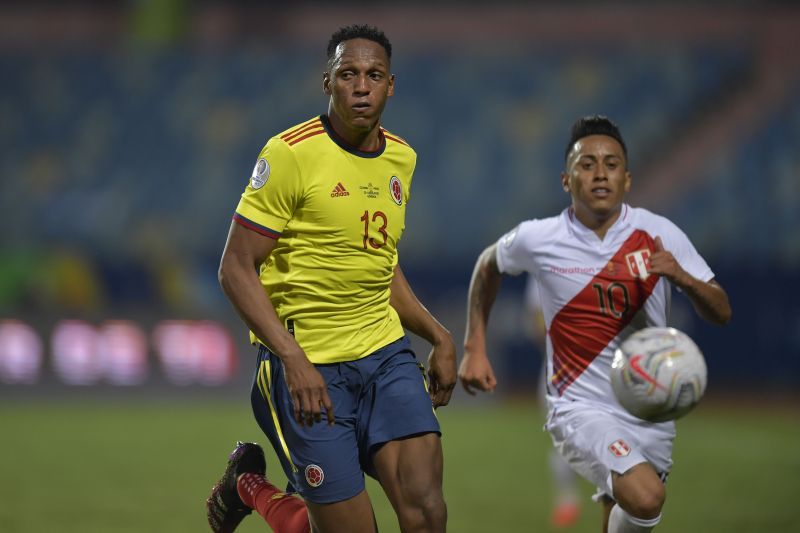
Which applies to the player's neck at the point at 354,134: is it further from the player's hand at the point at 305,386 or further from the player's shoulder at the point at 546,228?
the player's shoulder at the point at 546,228

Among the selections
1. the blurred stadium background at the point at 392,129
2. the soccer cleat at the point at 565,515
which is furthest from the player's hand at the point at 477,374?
the blurred stadium background at the point at 392,129

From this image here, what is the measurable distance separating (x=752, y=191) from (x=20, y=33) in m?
15.0

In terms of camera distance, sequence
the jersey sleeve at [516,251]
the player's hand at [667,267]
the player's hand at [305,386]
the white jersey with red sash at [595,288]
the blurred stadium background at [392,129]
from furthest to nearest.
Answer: the blurred stadium background at [392,129], the jersey sleeve at [516,251], the white jersey with red sash at [595,288], the player's hand at [667,267], the player's hand at [305,386]

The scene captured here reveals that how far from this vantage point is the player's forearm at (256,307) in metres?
4.66

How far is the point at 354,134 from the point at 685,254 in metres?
1.84

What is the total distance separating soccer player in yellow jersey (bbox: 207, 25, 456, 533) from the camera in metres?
4.77

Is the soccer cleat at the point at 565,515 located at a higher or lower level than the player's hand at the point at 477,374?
lower

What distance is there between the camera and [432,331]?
17.8 feet

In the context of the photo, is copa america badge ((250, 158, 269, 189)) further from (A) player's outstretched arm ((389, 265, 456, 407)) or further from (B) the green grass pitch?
(B) the green grass pitch

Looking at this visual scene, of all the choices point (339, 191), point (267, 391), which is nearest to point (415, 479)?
point (267, 391)

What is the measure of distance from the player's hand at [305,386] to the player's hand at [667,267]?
166 centimetres

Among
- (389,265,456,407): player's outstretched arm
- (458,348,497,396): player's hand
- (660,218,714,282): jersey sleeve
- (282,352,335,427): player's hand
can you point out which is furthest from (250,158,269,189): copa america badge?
(660,218,714,282): jersey sleeve

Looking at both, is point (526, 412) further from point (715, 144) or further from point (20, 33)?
point (20, 33)

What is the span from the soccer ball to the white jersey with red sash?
52 centimetres
